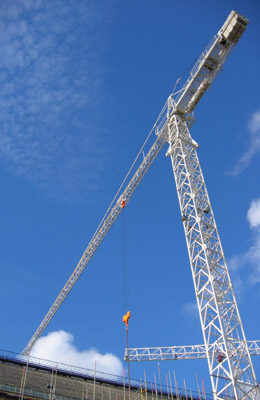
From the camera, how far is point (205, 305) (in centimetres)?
3072

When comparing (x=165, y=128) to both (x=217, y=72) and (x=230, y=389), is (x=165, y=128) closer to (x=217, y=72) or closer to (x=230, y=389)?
(x=217, y=72)

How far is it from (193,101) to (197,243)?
15697 millimetres

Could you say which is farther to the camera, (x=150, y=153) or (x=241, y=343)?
(x=150, y=153)

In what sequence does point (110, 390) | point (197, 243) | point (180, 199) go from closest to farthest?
point (197, 243), point (180, 199), point (110, 390)

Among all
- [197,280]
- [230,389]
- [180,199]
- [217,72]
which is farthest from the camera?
[217,72]

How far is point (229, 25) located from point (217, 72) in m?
4.37

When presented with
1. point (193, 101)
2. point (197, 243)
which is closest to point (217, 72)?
point (193, 101)

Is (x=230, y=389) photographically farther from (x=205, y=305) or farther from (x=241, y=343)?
(x=205, y=305)

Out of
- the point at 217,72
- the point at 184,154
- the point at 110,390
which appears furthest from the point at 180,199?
the point at 110,390

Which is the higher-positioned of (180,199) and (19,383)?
(180,199)

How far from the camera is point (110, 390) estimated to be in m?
45.1

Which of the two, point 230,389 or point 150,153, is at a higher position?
point 150,153

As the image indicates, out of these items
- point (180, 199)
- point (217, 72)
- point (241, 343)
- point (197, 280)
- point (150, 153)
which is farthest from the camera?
point (150, 153)

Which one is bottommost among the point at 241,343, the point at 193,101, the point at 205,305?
the point at 241,343
